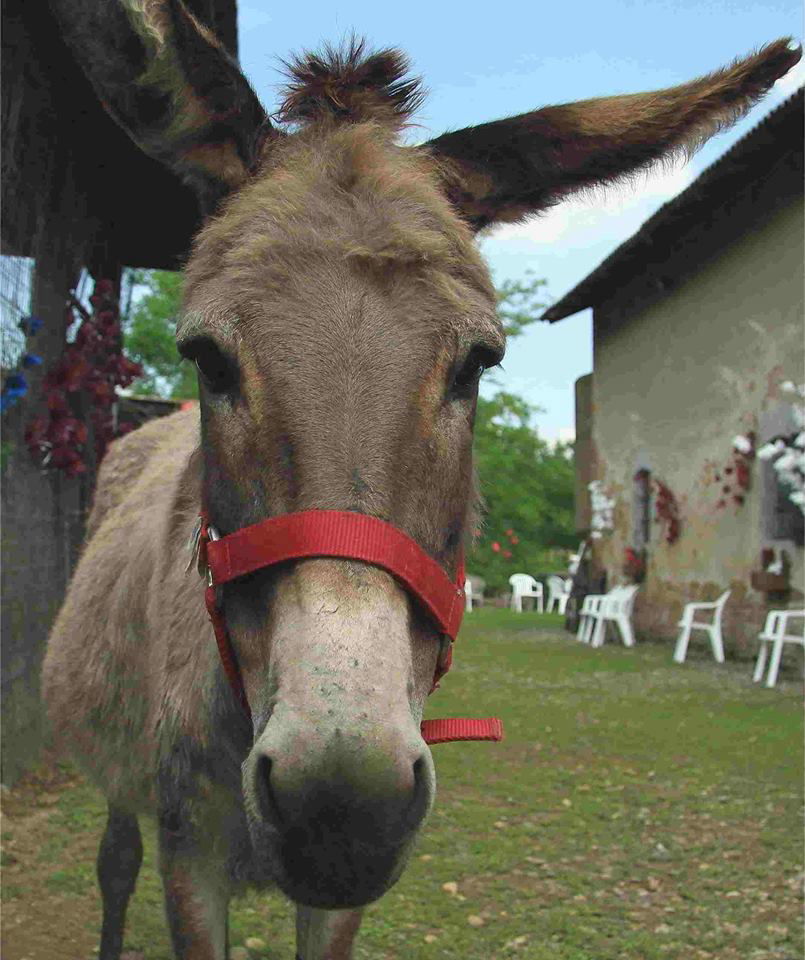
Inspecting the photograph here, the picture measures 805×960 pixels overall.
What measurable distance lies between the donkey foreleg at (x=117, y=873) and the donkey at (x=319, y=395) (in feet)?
3.60

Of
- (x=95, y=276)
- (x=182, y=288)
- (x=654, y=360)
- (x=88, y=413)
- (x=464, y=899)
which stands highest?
(x=654, y=360)

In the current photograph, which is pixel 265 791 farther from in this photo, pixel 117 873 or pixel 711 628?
pixel 711 628

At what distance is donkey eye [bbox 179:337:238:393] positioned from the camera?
1593 millimetres

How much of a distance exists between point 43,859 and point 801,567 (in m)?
8.21

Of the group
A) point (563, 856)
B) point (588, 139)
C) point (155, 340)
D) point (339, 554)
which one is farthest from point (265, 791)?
point (155, 340)

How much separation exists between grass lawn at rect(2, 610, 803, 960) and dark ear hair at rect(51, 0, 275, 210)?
5.87 ft

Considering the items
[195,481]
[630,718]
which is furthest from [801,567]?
[195,481]

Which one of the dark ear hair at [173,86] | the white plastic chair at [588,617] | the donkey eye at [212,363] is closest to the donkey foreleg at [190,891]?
the donkey eye at [212,363]

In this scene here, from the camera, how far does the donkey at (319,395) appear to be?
1.30 meters

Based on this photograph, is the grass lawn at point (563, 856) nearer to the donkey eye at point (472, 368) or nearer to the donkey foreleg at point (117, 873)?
the donkey foreleg at point (117, 873)

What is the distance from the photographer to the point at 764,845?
4547 mm

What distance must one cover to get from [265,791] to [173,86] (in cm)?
134

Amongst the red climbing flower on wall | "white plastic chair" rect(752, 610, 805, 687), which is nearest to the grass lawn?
"white plastic chair" rect(752, 610, 805, 687)

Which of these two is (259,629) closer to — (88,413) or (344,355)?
(344,355)
